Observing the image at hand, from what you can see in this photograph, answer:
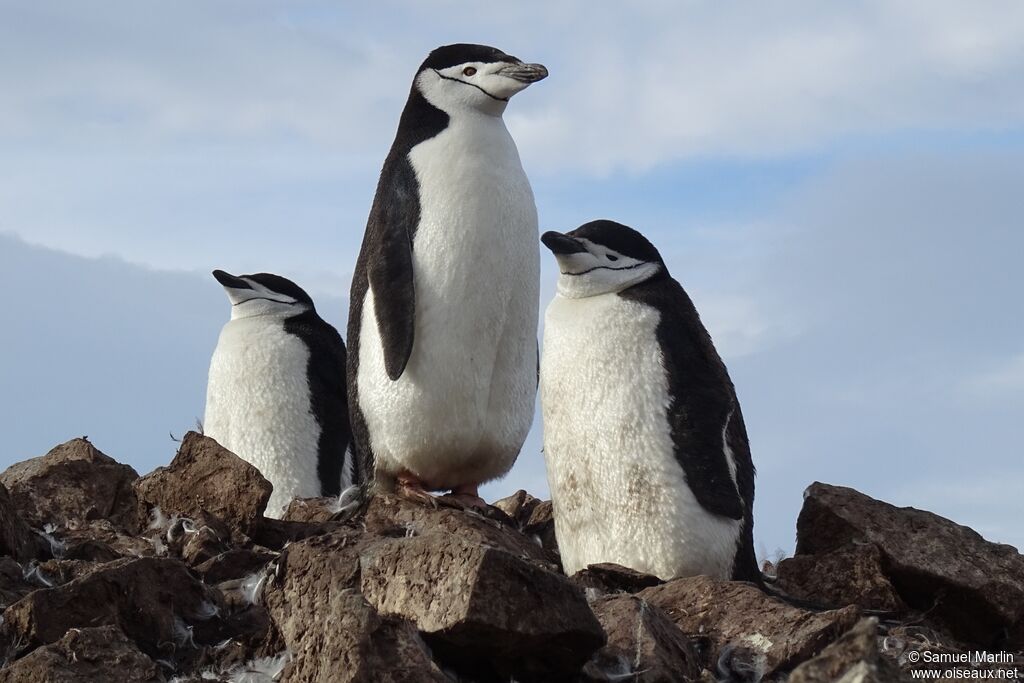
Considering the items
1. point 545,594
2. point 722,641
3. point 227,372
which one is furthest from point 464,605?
point 227,372

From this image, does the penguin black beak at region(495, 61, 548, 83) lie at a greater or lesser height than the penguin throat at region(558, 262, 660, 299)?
greater

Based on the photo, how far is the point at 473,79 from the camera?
29.5 feet

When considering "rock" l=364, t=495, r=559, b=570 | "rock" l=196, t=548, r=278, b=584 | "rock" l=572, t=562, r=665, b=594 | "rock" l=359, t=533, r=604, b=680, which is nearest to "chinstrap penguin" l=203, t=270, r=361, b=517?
"rock" l=364, t=495, r=559, b=570

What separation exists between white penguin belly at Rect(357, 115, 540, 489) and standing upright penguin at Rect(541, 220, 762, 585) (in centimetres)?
77

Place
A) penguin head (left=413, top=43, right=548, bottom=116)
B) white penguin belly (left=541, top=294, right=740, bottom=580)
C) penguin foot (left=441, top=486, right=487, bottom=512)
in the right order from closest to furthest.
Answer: white penguin belly (left=541, top=294, right=740, bottom=580) → penguin foot (left=441, top=486, right=487, bottom=512) → penguin head (left=413, top=43, right=548, bottom=116)

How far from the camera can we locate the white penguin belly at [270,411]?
35.0 feet

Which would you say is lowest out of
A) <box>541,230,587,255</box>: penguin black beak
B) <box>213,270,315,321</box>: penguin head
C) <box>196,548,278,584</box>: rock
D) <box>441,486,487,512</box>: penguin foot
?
<box>196,548,278,584</box>: rock

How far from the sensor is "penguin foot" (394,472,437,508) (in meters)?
8.28

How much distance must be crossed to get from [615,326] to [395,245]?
1625 millimetres

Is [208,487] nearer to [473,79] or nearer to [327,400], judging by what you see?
[473,79]

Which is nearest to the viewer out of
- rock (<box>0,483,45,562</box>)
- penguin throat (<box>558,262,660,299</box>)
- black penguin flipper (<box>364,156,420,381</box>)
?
rock (<box>0,483,45,562</box>)

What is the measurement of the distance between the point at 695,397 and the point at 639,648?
2101 mm

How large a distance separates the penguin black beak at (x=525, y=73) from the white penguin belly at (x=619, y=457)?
72.5 inches

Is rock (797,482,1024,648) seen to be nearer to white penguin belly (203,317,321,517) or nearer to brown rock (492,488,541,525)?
brown rock (492,488,541,525)
